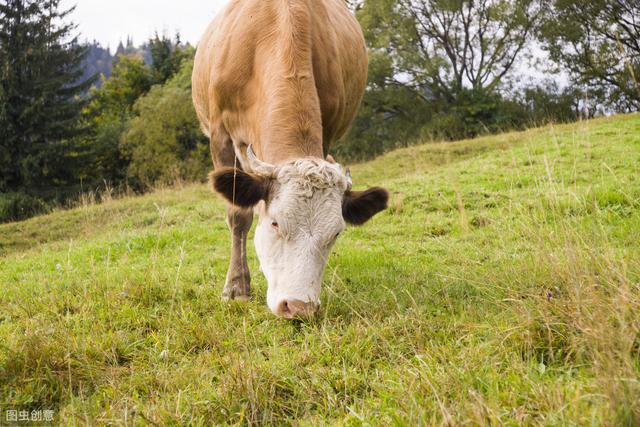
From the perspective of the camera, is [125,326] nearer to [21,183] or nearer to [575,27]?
[21,183]

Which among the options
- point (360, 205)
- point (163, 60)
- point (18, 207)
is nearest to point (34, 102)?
point (18, 207)

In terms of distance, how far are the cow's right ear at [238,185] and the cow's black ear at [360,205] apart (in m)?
0.66

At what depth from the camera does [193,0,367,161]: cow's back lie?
4.09m

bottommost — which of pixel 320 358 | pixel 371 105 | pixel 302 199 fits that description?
pixel 320 358

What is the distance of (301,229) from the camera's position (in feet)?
11.6

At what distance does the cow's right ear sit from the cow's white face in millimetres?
84

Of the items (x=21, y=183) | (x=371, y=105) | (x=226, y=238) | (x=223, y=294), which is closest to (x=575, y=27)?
(x=371, y=105)

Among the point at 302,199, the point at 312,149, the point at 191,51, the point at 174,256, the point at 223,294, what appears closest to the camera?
the point at 302,199

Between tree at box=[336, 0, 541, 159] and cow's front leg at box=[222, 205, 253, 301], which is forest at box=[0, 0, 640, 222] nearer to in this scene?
tree at box=[336, 0, 541, 159]

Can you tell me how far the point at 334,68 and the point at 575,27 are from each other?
3063cm

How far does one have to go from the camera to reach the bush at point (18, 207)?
2454 cm

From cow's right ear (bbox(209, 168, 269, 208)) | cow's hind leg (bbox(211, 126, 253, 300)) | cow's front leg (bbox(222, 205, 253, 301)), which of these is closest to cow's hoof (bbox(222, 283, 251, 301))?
cow's front leg (bbox(222, 205, 253, 301))

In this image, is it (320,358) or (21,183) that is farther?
(21,183)

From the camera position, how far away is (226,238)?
766 centimetres
